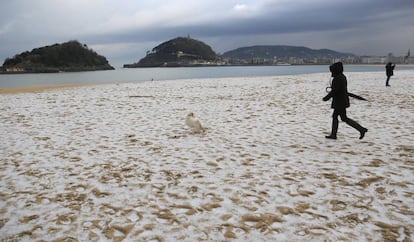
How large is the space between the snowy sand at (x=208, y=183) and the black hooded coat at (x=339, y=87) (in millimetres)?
1160

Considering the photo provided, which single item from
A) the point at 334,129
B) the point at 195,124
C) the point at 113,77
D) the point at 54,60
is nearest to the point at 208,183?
the point at 195,124

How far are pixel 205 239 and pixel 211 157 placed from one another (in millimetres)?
3252

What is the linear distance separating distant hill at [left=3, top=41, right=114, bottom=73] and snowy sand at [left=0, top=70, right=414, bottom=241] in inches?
7307

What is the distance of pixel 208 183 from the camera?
5.22 metres

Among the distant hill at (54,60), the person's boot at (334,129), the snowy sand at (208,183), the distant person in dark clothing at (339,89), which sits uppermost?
the distant hill at (54,60)

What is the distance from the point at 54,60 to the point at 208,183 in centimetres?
19925

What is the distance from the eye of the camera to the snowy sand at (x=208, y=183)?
3.76 metres

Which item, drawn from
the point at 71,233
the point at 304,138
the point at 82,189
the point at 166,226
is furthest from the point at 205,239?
the point at 304,138

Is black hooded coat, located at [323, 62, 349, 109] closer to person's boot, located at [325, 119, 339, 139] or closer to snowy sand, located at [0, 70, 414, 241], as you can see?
person's boot, located at [325, 119, 339, 139]

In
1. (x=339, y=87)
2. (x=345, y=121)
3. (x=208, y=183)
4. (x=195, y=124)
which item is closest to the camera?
(x=208, y=183)

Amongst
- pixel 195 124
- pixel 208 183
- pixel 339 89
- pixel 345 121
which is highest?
pixel 339 89

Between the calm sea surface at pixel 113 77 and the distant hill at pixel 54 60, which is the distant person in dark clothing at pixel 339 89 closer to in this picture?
the calm sea surface at pixel 113 77

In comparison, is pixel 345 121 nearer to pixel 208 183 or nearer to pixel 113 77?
pixel 208 183

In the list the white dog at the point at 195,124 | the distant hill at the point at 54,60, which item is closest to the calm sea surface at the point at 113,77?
the white dog at the point at 195,124
